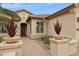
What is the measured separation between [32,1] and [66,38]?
3.42ft

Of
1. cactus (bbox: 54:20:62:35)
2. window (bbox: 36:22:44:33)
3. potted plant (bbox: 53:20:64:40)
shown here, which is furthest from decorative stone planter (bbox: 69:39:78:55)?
window (bbox: 36:22:44:33)

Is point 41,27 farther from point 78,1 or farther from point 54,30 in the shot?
point 78,1

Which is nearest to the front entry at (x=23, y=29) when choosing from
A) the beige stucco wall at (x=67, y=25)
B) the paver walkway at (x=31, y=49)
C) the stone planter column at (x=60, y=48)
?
the paver walkway at (x=31, y=49)

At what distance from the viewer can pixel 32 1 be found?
284 cm

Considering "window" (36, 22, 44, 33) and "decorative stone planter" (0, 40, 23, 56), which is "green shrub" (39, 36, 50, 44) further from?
"decorative stone planter" (0, 40, 23, 56)

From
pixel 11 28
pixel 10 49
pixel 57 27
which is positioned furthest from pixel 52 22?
pixel 10 49

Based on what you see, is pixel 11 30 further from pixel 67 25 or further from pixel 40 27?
pixel 67 25

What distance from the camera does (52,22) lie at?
300 cm

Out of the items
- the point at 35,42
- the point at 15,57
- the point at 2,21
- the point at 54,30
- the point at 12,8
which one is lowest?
A: the point at 15,57

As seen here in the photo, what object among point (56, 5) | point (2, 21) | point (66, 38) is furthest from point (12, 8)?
point (66, 38)

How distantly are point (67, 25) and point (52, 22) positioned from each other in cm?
33

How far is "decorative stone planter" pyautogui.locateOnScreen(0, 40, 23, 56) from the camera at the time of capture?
248cm

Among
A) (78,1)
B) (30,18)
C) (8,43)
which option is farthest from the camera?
(30,18)

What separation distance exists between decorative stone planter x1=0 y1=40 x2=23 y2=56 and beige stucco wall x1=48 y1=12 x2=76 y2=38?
767 mm
